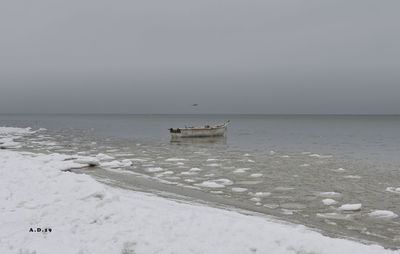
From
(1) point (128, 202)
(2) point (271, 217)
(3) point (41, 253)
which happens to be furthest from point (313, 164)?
(3) point (41, 253)

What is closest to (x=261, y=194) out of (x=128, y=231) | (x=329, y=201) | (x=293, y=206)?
(x=293, y=206)

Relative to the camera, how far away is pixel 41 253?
209 inches

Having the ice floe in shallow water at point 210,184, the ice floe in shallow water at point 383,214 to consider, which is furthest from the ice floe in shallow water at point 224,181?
the ice floe in shallow water at point 383,214

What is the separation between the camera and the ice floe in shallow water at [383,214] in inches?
371

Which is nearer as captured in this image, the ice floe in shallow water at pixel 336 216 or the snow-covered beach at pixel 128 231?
the snow-covered beach at pixel 128 231

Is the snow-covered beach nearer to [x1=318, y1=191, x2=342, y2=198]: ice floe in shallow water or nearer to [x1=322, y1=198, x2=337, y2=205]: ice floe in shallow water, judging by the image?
[x1=322, y1=198, x2=337, y2=205]: ice floe in shallow water

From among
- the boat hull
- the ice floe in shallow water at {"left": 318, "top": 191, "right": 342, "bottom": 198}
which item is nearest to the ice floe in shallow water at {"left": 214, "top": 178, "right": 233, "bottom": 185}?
the ice floe in shallow water at {"left": 318, "top": 191, "right": 342, "bottom": 198}

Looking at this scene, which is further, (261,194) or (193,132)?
(193,132)

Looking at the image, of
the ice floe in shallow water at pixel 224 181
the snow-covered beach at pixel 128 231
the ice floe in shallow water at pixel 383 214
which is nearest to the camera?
the snow-covered beach at pixel 128 231

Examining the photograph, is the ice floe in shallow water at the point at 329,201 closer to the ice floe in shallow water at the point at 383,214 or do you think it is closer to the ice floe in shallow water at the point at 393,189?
the ice floe in shallow water at the point at 383,214

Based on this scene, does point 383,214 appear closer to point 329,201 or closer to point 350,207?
point 350,207

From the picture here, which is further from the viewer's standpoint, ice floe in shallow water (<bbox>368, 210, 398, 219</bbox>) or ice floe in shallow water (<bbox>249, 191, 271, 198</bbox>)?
ice floe in shallow water (<bbox>249, 191, 271, 198</bbox>)

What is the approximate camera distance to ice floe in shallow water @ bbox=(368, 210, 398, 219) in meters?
9.41

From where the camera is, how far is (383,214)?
31.6 ft
